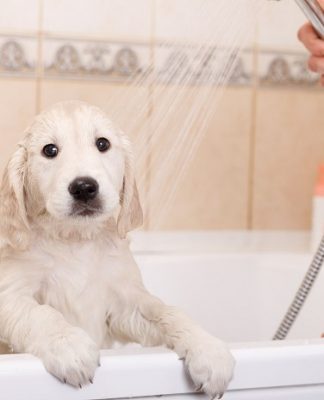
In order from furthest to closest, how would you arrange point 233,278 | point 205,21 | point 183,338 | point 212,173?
point 212,173 → point 233,278 → point 205,21 → point 183,338

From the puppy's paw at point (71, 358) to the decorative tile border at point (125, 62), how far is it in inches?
39.4

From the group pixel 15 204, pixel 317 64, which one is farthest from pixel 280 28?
pixel 15 204

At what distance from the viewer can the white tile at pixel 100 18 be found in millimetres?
1812

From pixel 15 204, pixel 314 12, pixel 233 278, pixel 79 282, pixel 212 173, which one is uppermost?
pixel 314 12

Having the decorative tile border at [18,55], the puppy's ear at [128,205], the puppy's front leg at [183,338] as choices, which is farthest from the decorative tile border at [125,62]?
the puppy's front leg at [183,338]

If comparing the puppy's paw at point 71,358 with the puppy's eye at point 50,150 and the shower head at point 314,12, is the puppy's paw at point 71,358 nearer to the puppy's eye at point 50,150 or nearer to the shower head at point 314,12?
the puppy's eye at point 50,150

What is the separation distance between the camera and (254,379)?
90 centimetres

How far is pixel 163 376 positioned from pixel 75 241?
0.31 m

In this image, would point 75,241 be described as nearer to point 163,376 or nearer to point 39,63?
point 163,376

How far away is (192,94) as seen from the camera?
1877mm

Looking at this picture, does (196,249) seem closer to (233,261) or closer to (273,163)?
(233,261)

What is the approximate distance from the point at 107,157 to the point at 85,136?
0.15 feet

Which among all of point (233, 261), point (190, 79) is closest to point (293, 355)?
point (233, 261)

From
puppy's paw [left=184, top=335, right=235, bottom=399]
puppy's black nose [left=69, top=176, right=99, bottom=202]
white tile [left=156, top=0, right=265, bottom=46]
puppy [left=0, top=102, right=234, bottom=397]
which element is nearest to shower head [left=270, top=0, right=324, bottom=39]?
white tile [left=156, top=0, right=265, bottom=46]
